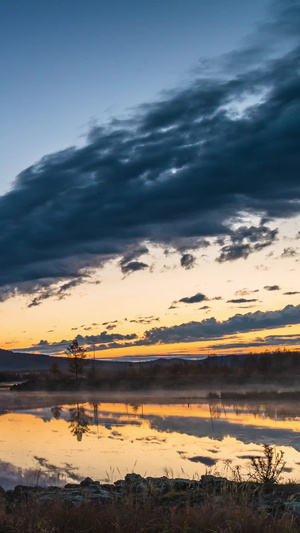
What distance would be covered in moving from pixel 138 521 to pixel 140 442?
1758cm

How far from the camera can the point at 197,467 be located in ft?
66.1

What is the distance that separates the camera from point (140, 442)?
88.7 ft

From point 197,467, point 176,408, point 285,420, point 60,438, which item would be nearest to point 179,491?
point 197,467

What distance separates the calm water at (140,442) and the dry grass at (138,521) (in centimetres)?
636

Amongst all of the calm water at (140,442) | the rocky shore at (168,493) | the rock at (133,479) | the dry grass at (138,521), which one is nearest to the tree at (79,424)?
the calm water at (140,442)

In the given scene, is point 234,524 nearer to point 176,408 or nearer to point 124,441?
point 124,441

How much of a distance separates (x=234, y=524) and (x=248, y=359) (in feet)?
502

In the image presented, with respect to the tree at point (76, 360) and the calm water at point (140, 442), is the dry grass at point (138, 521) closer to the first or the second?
the calm water at point (140, 442)

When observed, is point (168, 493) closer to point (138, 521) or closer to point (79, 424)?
point (138, 521)

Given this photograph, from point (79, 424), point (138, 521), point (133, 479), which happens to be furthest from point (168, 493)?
point (79, 424)

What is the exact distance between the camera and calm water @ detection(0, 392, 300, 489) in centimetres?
2022

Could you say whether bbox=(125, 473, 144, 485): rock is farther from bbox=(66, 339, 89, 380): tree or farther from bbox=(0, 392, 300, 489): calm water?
bbox=(66, 339, 89, 380): tree

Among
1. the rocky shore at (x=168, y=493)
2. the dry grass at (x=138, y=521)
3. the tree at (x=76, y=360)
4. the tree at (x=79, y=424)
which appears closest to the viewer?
the dry grass at (x=138, y=521)

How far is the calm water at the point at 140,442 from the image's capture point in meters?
20.2
